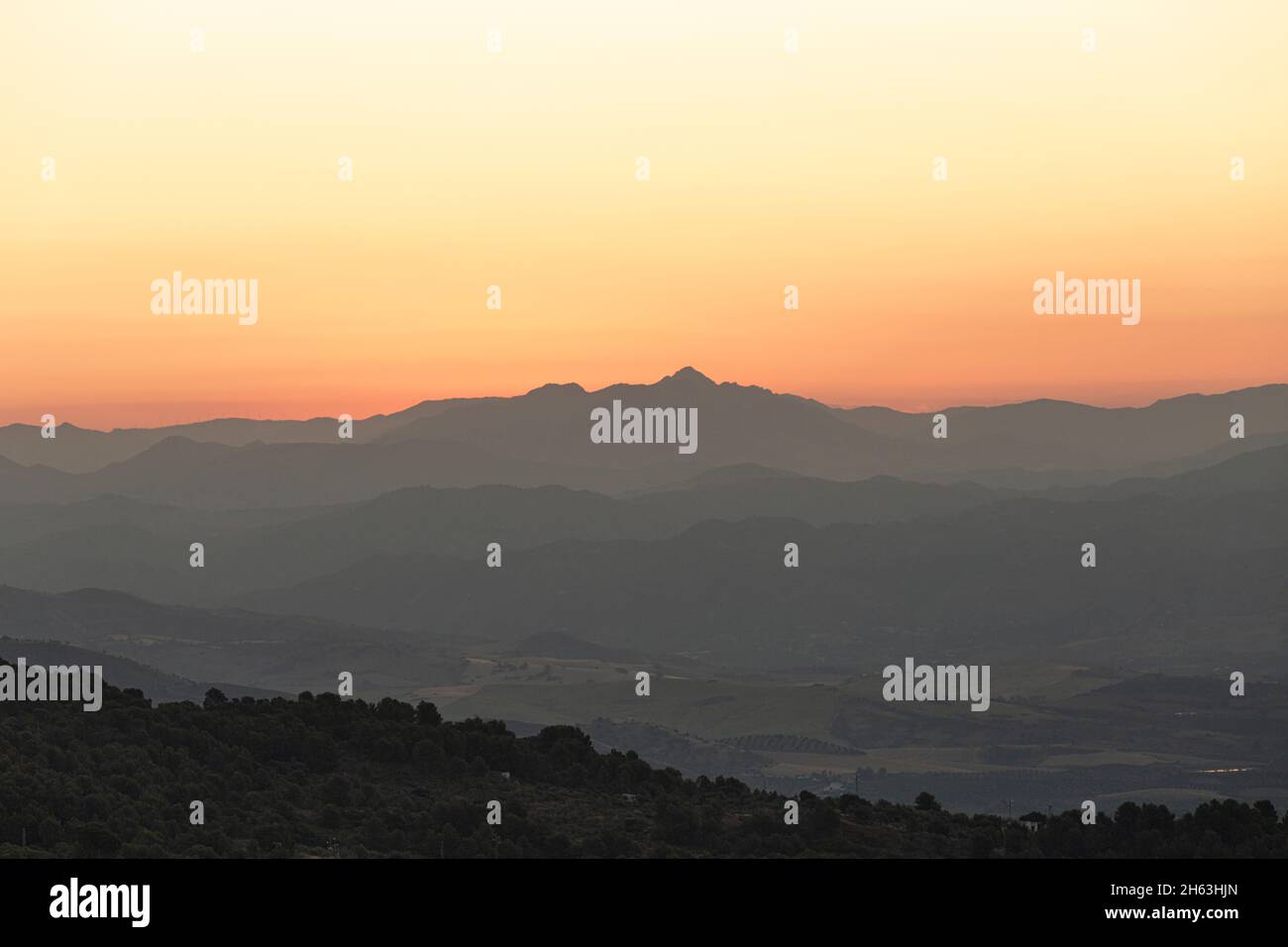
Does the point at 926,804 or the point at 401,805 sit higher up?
the point at 401,805

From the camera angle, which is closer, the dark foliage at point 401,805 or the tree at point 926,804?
the dark foliage at point 401,805

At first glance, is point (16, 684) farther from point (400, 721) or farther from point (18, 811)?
point (18, 811)

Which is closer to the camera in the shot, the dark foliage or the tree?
the dark foliage

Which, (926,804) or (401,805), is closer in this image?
(401,805)
